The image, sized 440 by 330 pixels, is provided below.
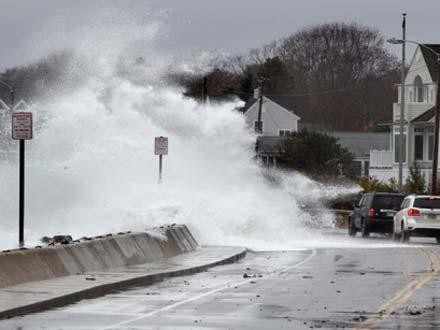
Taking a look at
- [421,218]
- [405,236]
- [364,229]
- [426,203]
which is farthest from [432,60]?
[421,218]

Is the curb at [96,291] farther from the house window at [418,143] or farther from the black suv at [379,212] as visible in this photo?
the house window at [418,143]

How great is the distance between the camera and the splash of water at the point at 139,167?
1443 inches

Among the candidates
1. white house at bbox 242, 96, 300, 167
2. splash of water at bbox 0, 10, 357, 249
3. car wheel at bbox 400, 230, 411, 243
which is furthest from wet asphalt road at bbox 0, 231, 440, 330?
white house at bbox 242, 96, 300, 167

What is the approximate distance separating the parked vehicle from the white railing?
37869mm

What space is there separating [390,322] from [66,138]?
84.7ft

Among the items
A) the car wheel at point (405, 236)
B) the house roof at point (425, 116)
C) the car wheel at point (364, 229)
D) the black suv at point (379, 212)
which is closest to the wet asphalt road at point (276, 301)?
the car wheel at point (405, 236)

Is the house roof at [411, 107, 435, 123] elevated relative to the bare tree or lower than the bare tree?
lower

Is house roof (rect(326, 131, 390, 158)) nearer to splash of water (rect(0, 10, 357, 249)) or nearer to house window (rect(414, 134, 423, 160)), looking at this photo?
house window (rect(414, 134, 423, 160))

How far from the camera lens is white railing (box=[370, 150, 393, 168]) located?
259 ft

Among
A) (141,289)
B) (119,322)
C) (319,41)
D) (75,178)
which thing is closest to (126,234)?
(141,289)

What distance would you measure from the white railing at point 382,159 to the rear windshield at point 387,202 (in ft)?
108

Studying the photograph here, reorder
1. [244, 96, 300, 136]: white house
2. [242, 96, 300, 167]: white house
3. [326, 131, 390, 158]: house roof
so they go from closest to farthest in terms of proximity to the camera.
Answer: [326, 131, 390, 158]: house roof, [242, 96, 300, 167]: white house, [244, 96, 300, 136]: white house

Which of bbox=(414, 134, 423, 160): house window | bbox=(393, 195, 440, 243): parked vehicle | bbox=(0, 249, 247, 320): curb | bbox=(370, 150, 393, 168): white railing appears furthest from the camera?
bbox=(370, 150, 393, 168): white railing

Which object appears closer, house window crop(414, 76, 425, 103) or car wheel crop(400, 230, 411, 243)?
car wheel crop(400, 230, 411, 243)
